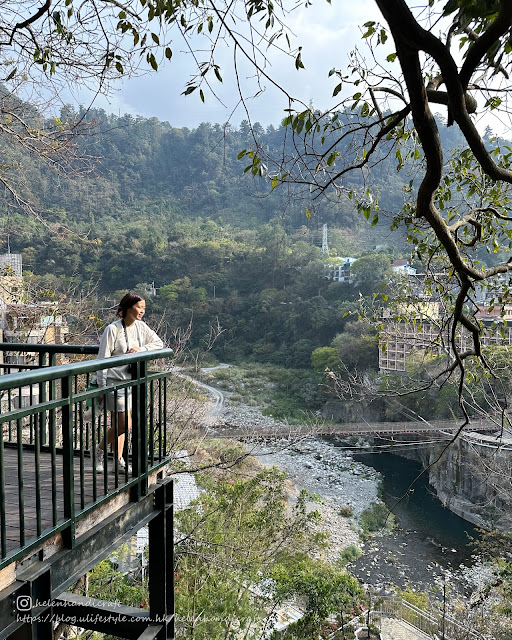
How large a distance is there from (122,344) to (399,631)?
313 inches

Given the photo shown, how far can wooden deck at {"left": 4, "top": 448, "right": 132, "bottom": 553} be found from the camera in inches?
63.4

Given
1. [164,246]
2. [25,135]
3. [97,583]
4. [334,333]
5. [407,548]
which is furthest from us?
[164,246]

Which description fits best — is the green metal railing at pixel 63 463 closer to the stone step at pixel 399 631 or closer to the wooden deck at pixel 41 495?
the wooden deck at pixel 41 495

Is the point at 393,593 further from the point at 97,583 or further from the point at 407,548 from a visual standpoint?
the point at 97,583

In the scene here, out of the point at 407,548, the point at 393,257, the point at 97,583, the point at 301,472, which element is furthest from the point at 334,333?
the point at 97,583

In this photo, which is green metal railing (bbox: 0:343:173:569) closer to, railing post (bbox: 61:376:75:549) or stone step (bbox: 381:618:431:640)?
railing post (bbox: 61:376:75:549)

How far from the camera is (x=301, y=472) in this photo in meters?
16.3

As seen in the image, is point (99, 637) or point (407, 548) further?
point (407, 548)

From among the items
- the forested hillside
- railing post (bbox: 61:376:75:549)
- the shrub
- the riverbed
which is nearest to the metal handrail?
the riverbed

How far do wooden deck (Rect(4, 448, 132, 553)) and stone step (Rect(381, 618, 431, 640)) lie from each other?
24.1ft

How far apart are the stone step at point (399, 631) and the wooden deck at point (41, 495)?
290 inches

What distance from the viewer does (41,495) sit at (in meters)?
1.97

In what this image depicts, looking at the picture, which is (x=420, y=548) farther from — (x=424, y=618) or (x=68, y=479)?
(x=68, y=479)

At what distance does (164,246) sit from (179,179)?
1768 centimetres
